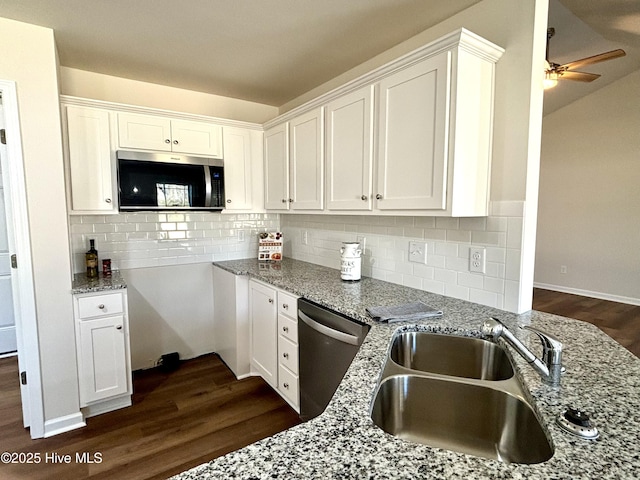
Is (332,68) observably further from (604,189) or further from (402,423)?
(604,189)

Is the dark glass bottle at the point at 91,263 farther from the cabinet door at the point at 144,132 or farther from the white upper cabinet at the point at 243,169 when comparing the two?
the white upper cabinet at the point at 243,169

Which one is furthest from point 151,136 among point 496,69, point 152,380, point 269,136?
point 496,69

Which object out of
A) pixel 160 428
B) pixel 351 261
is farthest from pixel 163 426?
pixel 351 261

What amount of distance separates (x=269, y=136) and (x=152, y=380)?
2.29 metres

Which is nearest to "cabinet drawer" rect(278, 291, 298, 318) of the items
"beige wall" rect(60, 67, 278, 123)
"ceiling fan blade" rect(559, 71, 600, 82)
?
"beige wall" rect(60, 67, 278, 123)

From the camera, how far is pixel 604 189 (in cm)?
485

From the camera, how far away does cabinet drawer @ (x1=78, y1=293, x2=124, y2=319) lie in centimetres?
221

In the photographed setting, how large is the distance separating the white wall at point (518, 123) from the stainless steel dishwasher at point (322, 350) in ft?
2.54

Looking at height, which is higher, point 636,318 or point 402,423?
point 402,423

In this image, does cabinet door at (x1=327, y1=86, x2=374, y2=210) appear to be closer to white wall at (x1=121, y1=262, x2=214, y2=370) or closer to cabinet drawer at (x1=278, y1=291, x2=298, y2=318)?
cabinet drawer at (x1=278, y1=291, x2=298, y2=318)

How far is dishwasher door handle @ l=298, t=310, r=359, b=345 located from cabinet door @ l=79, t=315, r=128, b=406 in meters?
1.30

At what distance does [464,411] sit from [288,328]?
1306 mm

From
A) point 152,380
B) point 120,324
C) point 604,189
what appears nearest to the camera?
point 120,324

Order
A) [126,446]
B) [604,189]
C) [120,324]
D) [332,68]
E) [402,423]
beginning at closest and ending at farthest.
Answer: [402,423], [126,446], [120,324], [332,68], [604,189]
